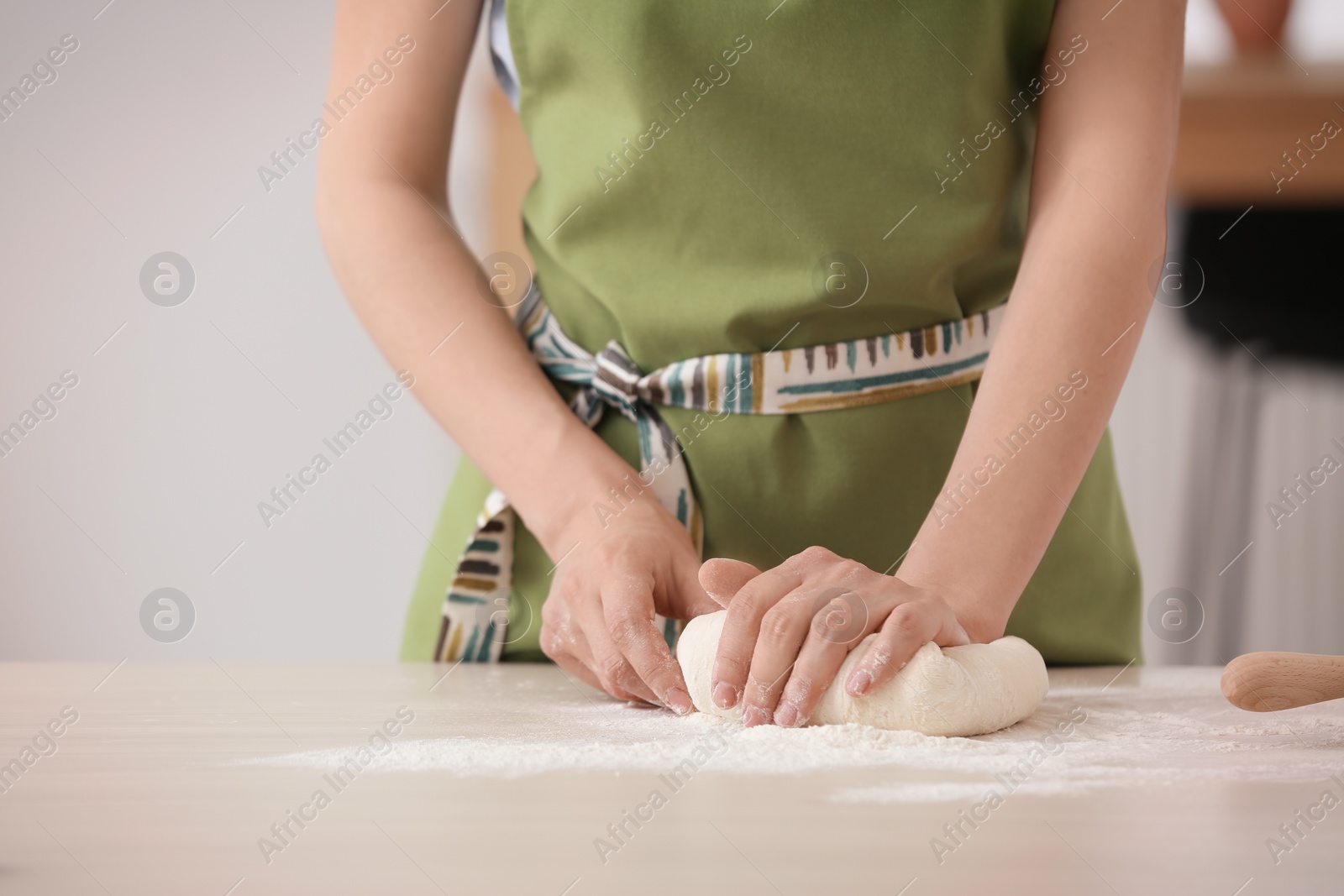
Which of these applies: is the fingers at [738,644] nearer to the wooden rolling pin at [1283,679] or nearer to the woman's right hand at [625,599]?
the woman's right hand at [625,599]

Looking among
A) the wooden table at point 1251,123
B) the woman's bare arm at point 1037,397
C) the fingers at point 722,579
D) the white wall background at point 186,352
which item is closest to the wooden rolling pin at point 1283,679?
the woman's bare arm at point 1037,397

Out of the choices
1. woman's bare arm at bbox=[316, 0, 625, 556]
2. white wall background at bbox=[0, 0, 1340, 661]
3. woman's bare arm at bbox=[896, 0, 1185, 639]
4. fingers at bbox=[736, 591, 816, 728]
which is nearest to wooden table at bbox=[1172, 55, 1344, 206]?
white wall background at bbox=[0, 0, 1340, 661]

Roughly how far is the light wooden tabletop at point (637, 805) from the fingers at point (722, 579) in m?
0.07

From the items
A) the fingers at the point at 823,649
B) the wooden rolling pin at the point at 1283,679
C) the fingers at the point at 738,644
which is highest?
the fingers at the point at 738,644

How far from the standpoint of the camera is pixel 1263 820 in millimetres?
344

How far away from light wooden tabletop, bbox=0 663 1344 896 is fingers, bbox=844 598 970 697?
0.10 ft

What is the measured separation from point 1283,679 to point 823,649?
209 millimetres

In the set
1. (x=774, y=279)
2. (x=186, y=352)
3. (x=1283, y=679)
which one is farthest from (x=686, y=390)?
(x=186, y=352)

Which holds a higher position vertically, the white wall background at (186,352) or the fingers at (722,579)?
the white wall background at (186,352)

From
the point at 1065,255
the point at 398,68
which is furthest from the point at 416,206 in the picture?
the point at 1065,255

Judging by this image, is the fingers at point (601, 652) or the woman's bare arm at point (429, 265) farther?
the woman's bare arm at point (429, 265)

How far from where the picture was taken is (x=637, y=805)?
36 centimetres

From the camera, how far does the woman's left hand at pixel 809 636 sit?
0.51m

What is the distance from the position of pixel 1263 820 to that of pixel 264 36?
2.55 metres
